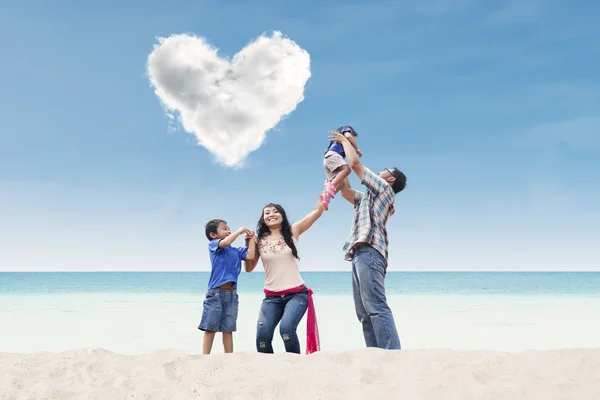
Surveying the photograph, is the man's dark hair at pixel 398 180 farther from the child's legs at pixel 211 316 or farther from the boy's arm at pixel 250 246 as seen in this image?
the child's legs at pixel 211 316

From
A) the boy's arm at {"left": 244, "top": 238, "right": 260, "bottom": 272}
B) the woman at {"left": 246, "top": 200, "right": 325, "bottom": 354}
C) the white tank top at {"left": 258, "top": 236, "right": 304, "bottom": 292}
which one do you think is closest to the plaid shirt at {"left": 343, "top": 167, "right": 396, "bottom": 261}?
the woman at {"left": 246, "top": 200, "right": 325, "bottom": 354}

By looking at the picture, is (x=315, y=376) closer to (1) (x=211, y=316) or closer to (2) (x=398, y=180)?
(1) (x=211, y=316)

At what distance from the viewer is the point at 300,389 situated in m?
3.37

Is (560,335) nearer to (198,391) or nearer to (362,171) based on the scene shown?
(362,171)

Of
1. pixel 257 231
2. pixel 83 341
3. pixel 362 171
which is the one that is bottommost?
pixel 83 341

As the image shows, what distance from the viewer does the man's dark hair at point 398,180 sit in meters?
4.54

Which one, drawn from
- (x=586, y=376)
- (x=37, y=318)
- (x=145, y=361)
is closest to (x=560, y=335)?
(x=586, y=376)

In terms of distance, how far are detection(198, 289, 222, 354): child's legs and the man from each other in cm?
132

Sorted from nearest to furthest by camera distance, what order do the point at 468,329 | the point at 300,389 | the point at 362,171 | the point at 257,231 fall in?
the point at 300,389 → the point at 362,171 → the point at 257,231 → the point at 468,329

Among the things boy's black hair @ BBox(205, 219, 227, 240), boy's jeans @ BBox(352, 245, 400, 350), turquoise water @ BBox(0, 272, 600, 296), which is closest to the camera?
boy's jeans @ BBox(352, 245, 400, 350)

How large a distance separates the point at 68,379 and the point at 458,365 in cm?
286

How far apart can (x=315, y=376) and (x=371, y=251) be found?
1.18 metres

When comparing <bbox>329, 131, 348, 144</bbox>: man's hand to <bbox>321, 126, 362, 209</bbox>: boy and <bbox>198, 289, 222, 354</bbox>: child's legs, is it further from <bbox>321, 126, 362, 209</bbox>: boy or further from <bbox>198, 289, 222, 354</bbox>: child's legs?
<bbox>198, 289, 222, 354</bbox>: child's legs

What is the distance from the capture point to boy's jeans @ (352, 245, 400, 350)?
13.6ft
